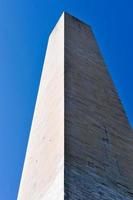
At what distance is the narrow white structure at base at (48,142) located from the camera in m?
5.02

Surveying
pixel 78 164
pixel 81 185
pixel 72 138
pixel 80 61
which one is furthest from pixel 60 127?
pixel 80 61

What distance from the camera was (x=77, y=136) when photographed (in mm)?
5539

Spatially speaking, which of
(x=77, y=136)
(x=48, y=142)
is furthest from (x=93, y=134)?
(x=48, y=142)

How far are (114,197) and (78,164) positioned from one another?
0.61 m

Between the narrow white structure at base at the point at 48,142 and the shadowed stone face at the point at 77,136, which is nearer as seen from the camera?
the shadowed stone face at the point at 77,136

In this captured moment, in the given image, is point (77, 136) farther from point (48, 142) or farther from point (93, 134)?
point (48, 142)

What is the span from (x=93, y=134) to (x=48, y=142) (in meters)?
0.71

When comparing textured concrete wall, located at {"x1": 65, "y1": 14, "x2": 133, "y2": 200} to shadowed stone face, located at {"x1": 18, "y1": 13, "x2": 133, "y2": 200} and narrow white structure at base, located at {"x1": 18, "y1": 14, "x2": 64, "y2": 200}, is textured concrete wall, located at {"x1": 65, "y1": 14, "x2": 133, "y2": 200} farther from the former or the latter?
narrow white structure at base, located at {"x1": 18, "y1": 14, "x2": 64, "y2": 200}

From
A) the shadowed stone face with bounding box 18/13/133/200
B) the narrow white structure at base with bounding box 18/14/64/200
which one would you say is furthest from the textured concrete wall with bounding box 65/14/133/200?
the narrow white structure at base with bounding box 18/14/64/200

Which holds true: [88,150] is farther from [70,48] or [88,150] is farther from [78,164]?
[70,48]

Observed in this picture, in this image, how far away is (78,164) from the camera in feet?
16.5

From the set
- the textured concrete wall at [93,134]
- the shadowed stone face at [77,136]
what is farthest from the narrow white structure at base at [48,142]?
the textured concrete wall at [93,134]

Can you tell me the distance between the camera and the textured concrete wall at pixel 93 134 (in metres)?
4.89

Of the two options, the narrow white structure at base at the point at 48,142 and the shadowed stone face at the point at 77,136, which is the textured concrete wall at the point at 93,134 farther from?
the narrow white structure at base at the point at 48,142
